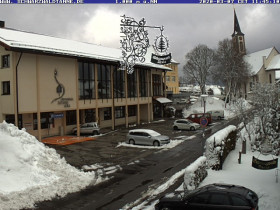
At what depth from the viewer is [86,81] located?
35.8 meters

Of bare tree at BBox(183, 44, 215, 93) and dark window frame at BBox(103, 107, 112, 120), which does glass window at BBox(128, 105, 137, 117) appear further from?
bare tree at BBox(183, 44, 215, 93)

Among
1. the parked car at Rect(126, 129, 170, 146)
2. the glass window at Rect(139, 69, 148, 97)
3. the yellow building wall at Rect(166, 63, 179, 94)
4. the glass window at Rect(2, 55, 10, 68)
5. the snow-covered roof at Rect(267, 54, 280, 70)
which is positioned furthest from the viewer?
the yellow building wall at Rect(166, 63, 179, 94)

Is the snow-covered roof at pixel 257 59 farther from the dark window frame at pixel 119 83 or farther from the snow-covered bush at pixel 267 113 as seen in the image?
the snow-covered bush at pixel 267 113

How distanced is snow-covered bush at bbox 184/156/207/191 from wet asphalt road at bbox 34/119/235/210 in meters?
1.73

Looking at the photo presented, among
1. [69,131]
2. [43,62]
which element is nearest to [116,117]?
[69,131]

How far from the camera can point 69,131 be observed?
3603 centimetres

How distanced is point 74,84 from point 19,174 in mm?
19038

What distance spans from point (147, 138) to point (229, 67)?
44.4m

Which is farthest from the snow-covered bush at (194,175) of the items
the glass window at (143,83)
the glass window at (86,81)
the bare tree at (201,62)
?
the bare tree at (201,62)

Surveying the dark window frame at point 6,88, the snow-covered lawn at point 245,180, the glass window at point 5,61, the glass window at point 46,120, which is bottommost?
the snow-covered lawn at point 245,180

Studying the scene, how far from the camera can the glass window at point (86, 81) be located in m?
35.1

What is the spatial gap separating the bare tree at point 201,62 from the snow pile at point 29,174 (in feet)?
189

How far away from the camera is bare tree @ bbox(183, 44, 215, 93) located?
7181 cm

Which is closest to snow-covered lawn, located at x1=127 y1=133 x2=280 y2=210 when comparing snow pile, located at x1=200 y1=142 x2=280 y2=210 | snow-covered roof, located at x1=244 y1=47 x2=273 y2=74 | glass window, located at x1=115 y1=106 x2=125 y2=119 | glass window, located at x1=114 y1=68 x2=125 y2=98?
snow pile, located at x1=200 y1=142 x2=280 y2=210
